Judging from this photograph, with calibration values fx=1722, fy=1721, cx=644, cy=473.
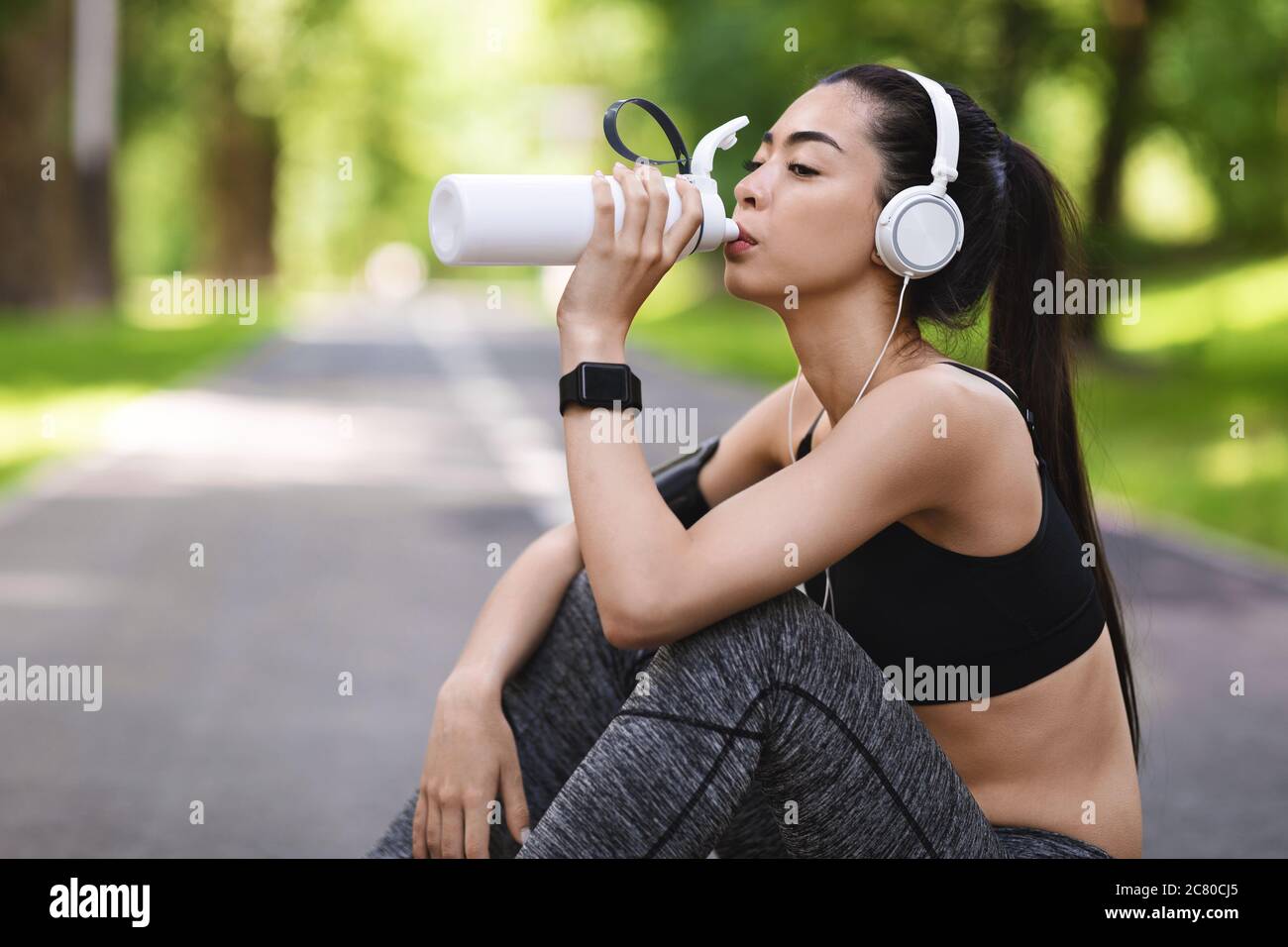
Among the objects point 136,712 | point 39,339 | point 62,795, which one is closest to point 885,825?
point 62,795

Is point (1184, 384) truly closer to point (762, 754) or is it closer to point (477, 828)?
point (477, 828)

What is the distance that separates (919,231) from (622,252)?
1.40ft

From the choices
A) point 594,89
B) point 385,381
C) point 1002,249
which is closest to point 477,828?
point 1002,249

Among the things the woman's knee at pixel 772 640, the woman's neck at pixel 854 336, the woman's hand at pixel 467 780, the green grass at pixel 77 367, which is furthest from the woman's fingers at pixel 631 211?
the green grass at pixel 77 367

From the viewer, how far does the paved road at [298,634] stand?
4.36 meters

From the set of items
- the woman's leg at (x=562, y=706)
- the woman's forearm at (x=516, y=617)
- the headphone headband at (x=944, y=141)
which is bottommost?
the woman's leg at (x=562, y=706)

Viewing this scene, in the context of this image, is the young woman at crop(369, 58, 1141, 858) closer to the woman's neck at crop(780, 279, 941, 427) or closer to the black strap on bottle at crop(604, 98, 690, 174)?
the woman's neck at crop(780, 279, 941, 427)

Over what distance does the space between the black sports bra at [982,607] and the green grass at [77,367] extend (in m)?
8.33

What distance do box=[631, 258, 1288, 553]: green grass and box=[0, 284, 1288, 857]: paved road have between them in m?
0.84

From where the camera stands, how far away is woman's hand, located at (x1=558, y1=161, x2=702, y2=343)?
8.09 feet

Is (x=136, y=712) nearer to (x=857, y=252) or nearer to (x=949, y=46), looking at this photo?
(x=857, y=252)

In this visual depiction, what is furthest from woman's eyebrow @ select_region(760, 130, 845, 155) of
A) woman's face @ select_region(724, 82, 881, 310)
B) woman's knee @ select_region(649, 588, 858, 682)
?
woman's knee @ select_region(649, 588, 858, 682)

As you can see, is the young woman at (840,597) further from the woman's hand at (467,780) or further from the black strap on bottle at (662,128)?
the black strap on bottle at (662,128)

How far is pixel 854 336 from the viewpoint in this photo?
8.59 feet
